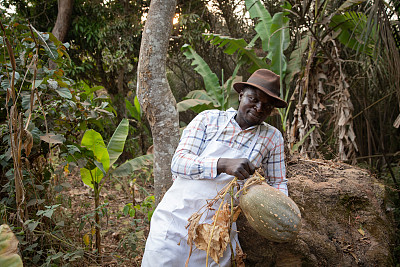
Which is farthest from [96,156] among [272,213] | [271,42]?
[271,42]

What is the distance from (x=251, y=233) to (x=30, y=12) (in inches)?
302

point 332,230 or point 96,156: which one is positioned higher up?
point 96,156

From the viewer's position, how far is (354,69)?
552 centimetres

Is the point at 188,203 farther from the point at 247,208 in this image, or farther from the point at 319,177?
the point at 319,177

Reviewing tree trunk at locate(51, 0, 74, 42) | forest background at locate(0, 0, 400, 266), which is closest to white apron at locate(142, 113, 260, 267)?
forest background at locate(0, 0, 400, 266)

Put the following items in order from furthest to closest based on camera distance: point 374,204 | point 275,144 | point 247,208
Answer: point 374,204, point 275,144, point 247,208

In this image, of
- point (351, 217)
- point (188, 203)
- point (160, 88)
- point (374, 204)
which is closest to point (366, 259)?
point (351, 217)

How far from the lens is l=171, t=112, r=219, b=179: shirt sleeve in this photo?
6.01 ft

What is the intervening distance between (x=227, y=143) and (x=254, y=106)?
31cm

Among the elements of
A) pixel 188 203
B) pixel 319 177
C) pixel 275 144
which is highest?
pixel 275 144

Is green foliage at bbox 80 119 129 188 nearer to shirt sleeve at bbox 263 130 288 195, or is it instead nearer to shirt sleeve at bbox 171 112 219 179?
shirt sleeve at bbox 171 112 219 179

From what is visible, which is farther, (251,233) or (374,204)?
(374,204)

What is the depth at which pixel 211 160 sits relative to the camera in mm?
1839

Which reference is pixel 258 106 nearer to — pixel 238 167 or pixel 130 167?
pixel 238 167
